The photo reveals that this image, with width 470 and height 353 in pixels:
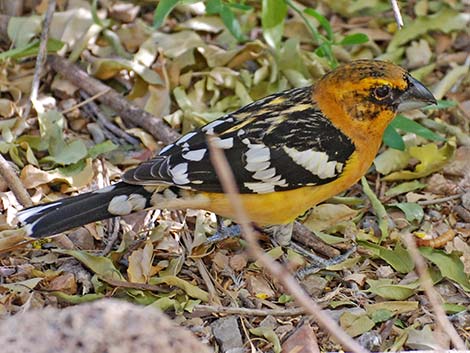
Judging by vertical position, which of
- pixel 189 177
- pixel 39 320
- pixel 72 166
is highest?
pixel 39 320

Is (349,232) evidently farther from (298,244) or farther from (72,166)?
(72,166)

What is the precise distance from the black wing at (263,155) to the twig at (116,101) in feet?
2.78

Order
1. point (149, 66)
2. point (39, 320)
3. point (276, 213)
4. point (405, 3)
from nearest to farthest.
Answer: point (39, 320), point (276, 213), point (149, 66), point (405, 3)

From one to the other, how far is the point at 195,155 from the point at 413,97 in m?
1.22

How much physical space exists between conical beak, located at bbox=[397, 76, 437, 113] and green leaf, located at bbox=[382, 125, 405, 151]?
0.58 m

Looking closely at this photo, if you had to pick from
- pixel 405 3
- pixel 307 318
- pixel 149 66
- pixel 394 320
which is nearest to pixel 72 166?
pixel 149 66

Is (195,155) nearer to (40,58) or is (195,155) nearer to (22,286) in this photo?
(22,286)

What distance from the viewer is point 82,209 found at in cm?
438

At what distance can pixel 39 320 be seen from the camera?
118 inches

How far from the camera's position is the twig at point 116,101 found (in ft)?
18.2

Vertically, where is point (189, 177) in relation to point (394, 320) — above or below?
above

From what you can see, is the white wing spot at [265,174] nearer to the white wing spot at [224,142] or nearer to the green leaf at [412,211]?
the white wing spot at [224,142]

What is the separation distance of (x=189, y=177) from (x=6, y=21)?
7.76ft

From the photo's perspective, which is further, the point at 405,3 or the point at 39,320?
the point at 405,3
